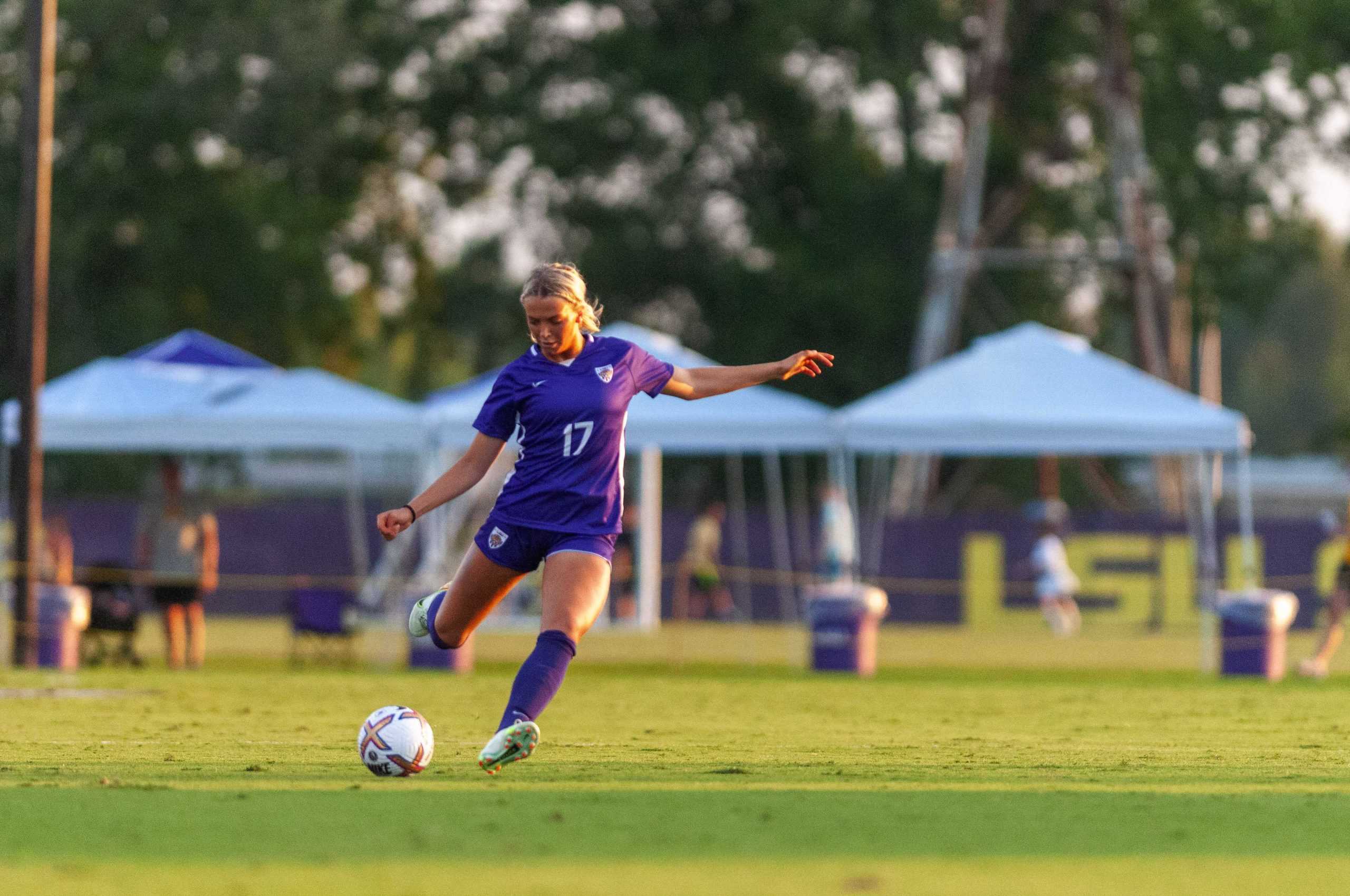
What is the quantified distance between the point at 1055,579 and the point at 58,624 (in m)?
12.4

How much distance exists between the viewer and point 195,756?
31.4 feet

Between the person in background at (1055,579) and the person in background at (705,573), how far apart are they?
411cm

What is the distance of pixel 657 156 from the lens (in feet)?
130

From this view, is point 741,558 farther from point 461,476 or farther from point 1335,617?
point 461,476

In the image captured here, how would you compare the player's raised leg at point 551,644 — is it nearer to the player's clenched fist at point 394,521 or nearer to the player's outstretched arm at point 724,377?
the player's clenched fist at point 394,521

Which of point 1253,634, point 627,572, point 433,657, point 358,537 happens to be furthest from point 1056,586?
point 433,657

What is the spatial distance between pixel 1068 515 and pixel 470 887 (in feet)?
76.7

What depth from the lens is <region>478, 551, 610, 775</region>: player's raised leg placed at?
26.6ft

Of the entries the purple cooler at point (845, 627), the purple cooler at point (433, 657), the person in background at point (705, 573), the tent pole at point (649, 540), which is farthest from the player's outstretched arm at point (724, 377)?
the person in background at point (705, 573)

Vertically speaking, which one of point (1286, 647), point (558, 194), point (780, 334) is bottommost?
point (1286, 647)

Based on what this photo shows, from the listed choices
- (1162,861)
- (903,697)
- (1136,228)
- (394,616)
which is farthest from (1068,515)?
(1162,861)

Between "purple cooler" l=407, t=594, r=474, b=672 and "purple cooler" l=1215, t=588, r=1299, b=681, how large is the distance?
6.63 m

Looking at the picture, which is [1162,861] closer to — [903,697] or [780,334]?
[903,697]

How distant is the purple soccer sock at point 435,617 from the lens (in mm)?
8773
